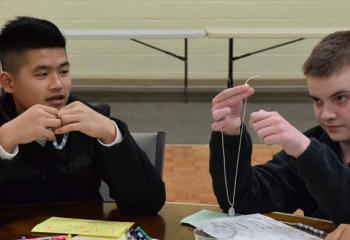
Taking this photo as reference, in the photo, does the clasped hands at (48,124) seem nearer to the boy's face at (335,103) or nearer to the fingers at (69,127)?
the fingers at (69,127)

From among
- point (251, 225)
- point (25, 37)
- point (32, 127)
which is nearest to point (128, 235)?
point (251, 225)

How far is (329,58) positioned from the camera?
1560 mm

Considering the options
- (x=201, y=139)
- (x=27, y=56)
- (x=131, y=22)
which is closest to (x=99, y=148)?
(x=27, y=56)

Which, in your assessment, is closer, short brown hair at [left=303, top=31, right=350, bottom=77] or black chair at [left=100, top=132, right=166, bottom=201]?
short brown hair at [left=303, top=31, right=350, bottom=77]

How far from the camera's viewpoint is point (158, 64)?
697 centimetres

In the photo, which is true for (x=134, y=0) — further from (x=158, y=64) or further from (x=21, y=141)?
(x=21, y=141)

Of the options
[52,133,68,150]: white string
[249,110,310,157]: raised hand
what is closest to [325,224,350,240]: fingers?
[249,110,310,157]: raised hand

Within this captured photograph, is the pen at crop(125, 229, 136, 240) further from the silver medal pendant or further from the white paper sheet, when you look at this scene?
the silver medal pendant

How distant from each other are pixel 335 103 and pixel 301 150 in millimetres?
292

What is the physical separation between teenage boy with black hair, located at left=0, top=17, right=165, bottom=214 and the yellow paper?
16 cm

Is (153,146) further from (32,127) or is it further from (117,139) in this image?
(32,127)

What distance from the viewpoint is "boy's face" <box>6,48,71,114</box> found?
1747 mm

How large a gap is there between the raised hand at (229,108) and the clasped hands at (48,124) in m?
0.32

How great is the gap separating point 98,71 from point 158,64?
81 cm
